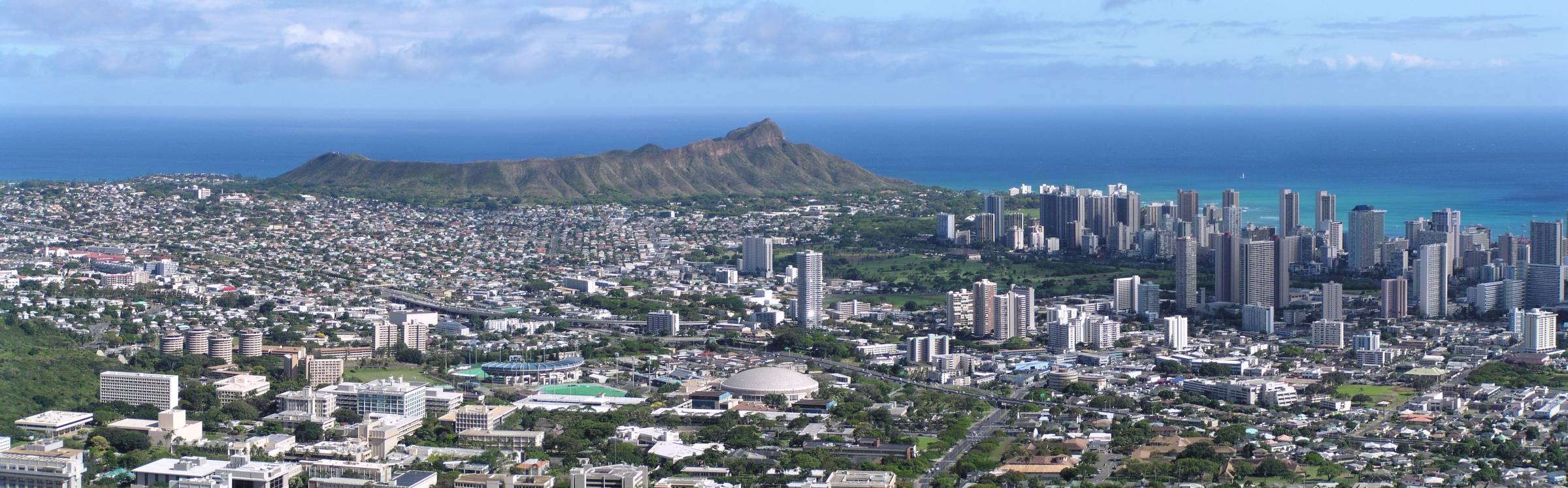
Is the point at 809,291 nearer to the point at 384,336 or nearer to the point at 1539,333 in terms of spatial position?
the point at 384,336

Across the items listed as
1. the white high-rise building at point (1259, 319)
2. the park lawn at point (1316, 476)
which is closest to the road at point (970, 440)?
the park lawn at point (1316, 476)

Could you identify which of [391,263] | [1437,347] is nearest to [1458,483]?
[1437,347]

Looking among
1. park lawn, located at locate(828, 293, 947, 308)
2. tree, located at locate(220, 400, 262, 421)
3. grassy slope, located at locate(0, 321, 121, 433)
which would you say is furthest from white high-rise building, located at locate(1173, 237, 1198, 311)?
grassy slope, located at locate(0, 321, 121, 433)

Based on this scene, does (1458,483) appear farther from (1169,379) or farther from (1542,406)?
(1169,379)

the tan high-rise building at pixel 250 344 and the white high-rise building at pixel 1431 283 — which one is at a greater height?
the white high-rise building at pixel 1431 283

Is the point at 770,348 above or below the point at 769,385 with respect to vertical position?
above

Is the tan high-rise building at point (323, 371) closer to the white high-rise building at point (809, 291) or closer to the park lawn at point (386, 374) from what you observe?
the park lawn at point (386, 374)

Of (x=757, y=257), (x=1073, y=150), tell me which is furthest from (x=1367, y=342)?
(x=1073, y=150)
